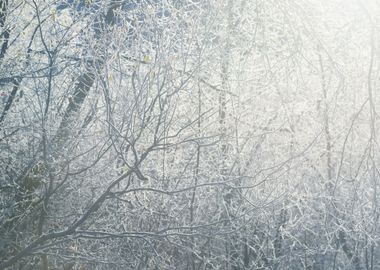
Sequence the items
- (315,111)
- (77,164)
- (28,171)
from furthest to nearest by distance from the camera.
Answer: (315,111) → (77,164) → (28,171)

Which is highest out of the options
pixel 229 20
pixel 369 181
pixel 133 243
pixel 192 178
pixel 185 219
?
pixel 229 20

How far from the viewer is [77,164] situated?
18.3 ft

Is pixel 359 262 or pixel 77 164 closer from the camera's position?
pixel 77 164

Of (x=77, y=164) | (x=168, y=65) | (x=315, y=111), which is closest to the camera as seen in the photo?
(x=168, y=65)

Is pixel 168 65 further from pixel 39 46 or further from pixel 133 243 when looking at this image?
pixel 39 46

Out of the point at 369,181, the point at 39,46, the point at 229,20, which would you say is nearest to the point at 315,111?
the point at 369,181

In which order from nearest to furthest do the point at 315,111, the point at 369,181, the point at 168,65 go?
the point at 168,65 < the point at 369,181 < the point at 315,111

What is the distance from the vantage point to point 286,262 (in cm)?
691

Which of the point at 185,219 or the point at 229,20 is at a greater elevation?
the point at 229,20

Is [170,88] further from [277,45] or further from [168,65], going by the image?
[277,45]

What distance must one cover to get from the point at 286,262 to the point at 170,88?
12.2 ft

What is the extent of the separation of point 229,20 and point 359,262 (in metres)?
4.38

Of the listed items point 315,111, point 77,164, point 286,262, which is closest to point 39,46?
point 77,164

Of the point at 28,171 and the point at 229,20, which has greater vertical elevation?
the point at 229,20
